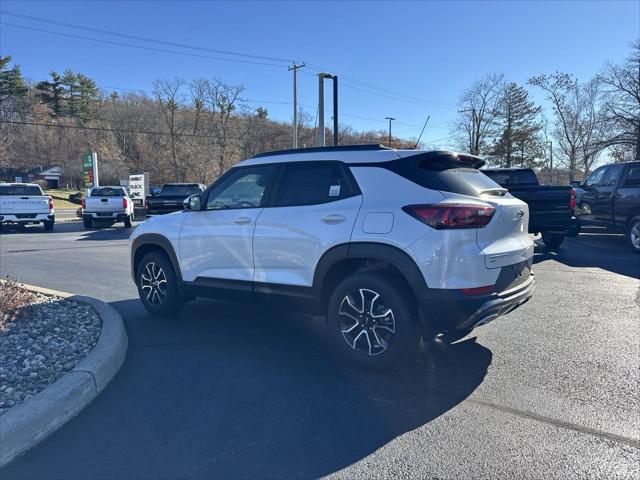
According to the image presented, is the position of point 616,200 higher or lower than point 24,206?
higher

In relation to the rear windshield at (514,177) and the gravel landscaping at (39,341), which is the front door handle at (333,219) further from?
the rear windshield at (514,177)

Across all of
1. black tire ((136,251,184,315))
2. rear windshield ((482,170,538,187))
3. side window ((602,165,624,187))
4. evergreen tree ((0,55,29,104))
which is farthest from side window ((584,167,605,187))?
evergreen tree ((0,55,29,104))

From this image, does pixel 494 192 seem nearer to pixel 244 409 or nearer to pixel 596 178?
pixel 244 409

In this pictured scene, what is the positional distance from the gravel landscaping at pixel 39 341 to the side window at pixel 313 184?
7.65ft

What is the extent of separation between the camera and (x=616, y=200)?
442 inches

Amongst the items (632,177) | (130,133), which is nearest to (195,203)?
(632,177)

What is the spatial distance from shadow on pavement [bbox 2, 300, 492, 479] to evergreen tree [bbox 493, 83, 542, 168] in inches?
2129

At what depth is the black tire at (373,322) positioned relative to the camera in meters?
3.75

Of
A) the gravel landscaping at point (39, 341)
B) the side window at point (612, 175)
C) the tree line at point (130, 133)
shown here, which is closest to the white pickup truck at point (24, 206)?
the gravel landscaping at point (39, 341)

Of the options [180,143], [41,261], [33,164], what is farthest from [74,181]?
[41,261]

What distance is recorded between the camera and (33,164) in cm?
7006

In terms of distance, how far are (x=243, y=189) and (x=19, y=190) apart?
17.2 metres

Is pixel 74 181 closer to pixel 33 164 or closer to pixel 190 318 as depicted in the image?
pixel 33 164

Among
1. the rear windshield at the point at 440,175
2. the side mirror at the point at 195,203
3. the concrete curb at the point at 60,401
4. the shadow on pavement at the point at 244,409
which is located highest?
the rear windshield at the point at 440,175
